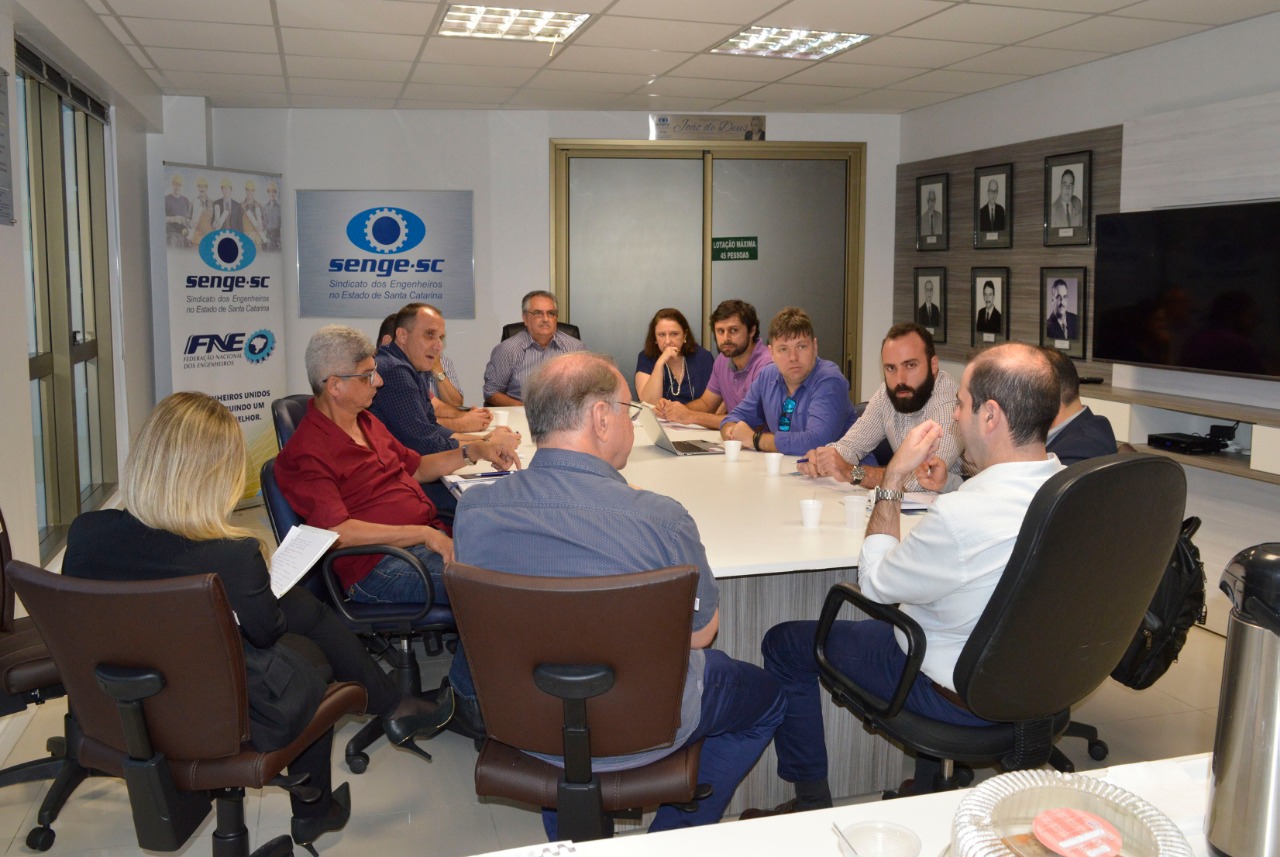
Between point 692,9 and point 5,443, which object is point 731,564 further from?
point 692,9

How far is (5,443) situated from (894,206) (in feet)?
21.1

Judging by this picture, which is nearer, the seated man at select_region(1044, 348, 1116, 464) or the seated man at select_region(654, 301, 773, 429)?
the seated man at select_region(1044, 348, 1116, 464)

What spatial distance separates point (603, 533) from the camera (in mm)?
2008

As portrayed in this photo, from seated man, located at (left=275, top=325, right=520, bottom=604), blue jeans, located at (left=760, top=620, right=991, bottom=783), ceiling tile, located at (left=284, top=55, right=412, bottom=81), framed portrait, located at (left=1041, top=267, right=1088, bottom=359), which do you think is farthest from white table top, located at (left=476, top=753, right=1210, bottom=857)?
ceiling tile, located at (left=284, top=55, right=412, bottom=81)

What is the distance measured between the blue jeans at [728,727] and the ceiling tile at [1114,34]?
4.00 m

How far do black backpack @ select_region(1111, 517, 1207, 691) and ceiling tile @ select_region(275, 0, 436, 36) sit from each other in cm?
384

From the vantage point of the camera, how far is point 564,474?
2094 millimetres

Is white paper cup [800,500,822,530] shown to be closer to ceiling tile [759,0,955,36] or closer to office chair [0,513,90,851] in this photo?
office chair [0,513,90,851]

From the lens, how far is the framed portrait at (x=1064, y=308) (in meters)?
6.07

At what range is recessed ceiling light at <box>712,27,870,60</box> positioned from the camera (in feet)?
17.8

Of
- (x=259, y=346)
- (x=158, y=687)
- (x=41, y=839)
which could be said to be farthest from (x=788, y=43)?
(x=41, y=839)

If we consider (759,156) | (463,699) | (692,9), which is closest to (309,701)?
(463,699)

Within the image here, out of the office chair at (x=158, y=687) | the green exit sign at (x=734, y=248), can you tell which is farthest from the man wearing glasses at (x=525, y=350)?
the office chair at (x=158, y=687)

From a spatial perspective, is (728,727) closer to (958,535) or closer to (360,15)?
(958,535)
